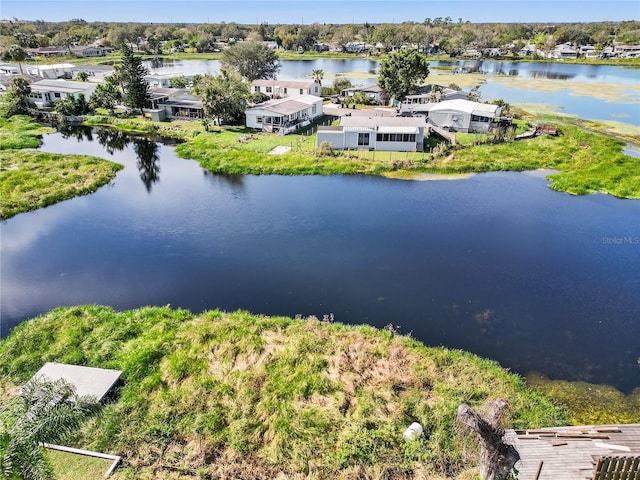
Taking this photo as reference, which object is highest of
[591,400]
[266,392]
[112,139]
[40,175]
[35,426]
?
[35,426]

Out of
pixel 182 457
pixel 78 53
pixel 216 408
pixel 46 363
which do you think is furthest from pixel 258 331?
pixel 78 53

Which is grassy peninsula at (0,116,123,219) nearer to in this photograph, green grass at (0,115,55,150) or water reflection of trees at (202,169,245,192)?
green grass at (0,115,55,150)

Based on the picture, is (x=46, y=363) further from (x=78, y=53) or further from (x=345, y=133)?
(x=78, y=53)

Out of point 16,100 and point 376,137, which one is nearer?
point 376,137

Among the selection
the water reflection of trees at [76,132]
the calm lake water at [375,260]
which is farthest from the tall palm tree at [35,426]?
the water reflection of trees at [76,132]

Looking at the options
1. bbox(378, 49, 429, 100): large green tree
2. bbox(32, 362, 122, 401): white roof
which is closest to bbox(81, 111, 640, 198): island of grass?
bbox(378, 49, 429, 100): large green tree

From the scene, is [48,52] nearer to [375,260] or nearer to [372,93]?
[372,93]

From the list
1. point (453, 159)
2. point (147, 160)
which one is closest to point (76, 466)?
point (147, 160)
